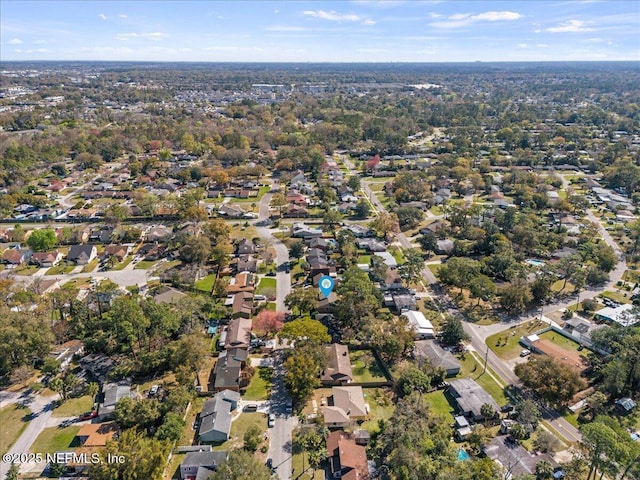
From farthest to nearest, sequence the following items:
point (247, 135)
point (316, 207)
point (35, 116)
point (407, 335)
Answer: point (35, 116) < point (247, 135) < point (316, 207) < point (407, 335)

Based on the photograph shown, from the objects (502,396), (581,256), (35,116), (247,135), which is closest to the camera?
(502,396)

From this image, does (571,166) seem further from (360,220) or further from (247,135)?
(247,135)

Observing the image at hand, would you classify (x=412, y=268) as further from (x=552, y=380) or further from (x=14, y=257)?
(x=14, y=257)

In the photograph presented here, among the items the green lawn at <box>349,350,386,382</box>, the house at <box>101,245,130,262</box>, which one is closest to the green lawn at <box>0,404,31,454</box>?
the green lawn at <box>349,350,386,382</box>

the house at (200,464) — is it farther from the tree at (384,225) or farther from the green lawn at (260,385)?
the tree at (384,225)

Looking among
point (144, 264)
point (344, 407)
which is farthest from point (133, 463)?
point (144, 264)

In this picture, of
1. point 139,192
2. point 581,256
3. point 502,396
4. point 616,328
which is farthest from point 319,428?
point 139,192

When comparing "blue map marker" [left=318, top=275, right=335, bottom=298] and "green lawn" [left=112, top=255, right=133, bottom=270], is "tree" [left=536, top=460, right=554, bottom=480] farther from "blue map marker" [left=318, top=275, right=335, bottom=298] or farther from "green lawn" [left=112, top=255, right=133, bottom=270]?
"green lawn" [left=112, top=255, right=133, bottom=270]
